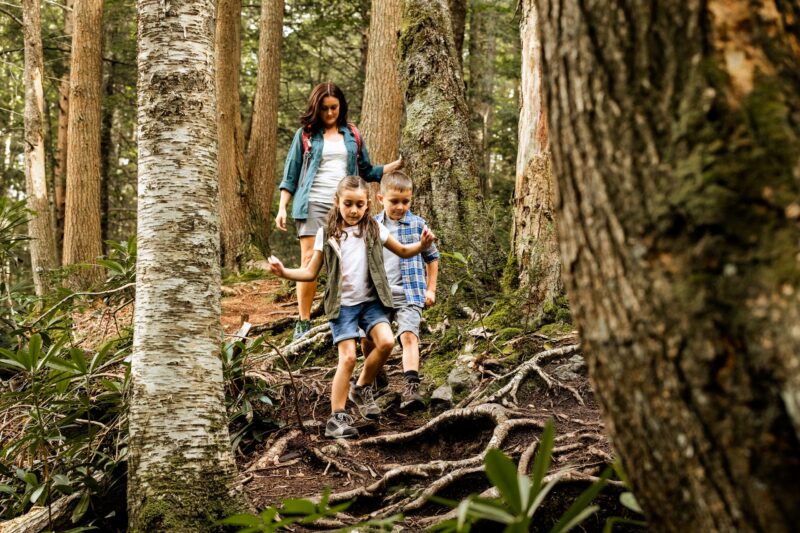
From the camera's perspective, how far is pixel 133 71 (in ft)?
57.6

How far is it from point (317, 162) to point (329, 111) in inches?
19.7

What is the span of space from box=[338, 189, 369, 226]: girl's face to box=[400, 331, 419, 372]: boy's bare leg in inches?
39.8

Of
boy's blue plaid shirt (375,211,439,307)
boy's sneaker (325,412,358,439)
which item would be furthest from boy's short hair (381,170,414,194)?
boy's sneaker (325,412,358,439)

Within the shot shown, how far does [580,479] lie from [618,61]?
2371mm

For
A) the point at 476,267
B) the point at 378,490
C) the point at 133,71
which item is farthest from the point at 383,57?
the point at 133,71

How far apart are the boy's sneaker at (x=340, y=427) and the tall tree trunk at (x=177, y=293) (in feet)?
5.22

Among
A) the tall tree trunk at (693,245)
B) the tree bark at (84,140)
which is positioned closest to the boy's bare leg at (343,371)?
the tall tree trunk at (693,245)

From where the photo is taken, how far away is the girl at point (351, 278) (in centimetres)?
503

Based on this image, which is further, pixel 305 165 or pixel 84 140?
pixel 84 140

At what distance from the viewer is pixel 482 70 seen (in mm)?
17156

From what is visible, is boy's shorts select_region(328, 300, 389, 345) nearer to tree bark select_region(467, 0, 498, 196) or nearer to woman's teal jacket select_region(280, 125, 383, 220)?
woman's teal jacket select_region(280, 125, 383, 220)

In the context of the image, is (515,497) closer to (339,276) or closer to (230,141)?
(339,276)

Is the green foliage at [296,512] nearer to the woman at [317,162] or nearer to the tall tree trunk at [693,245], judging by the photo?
the tall tree trunk at [693,245]

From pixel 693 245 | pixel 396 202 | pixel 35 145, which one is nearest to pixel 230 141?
pixel 35 145
